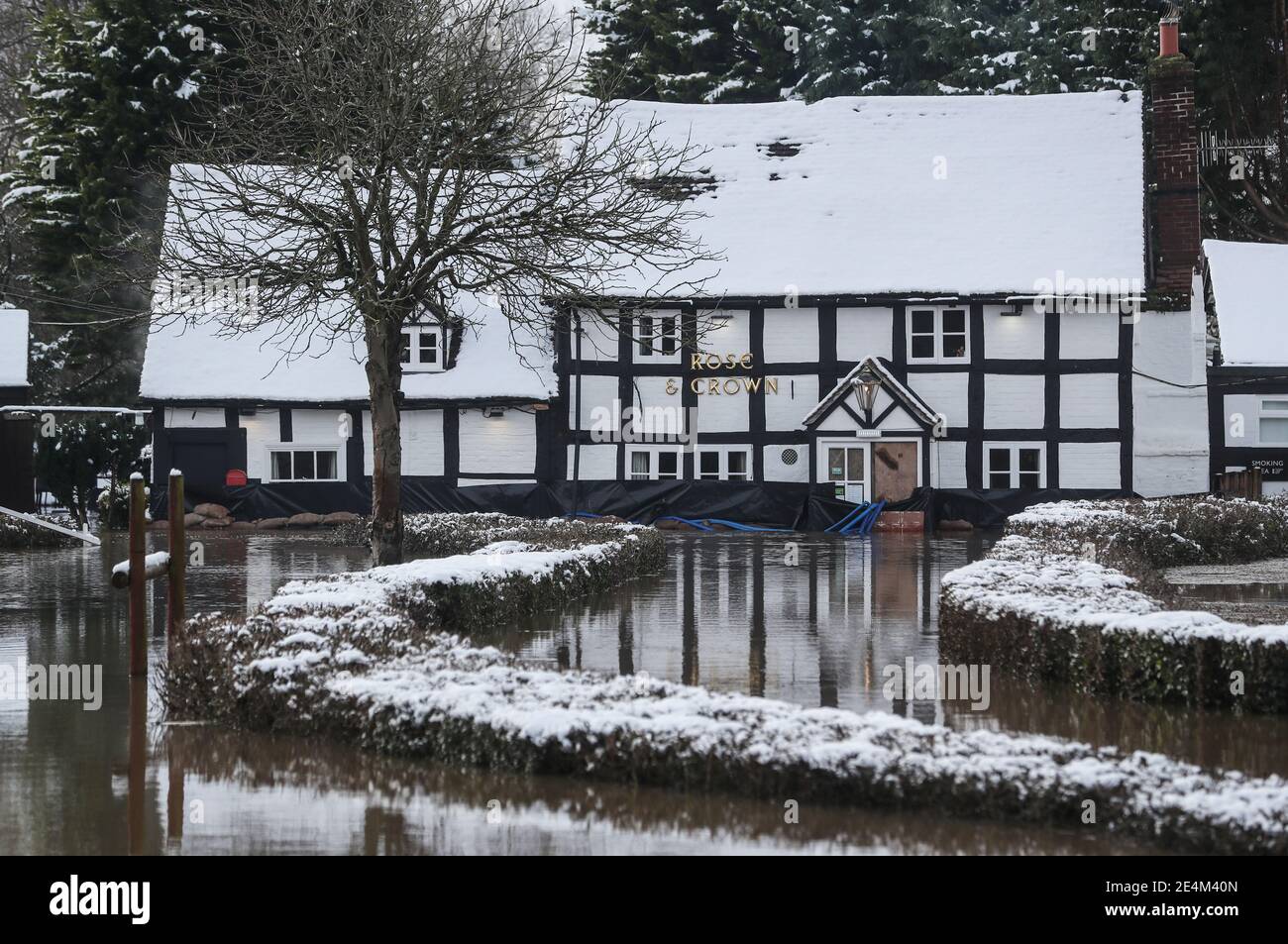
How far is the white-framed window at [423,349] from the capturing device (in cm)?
3534

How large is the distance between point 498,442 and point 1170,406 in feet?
52.2

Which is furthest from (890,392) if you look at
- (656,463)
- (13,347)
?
(13,347)

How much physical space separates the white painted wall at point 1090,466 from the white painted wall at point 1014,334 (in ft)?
7.81

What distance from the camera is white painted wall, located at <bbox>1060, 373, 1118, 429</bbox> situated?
113 feet

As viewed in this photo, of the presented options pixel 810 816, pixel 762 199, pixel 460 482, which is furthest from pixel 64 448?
pixel 810 816

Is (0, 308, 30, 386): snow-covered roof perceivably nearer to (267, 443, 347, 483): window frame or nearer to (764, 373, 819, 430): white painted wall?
(267, 443, 347, 483): window frame

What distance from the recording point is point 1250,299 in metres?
35.6

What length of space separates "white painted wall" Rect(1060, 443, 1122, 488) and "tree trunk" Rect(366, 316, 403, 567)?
775 inches

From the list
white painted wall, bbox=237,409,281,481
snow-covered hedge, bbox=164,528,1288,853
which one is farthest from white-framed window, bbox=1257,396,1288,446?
snow-covered hedge, bbox=164,528,1288,853

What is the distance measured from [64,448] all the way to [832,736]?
31760mm

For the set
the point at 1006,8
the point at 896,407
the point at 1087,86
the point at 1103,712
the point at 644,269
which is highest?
the point at 1006,8

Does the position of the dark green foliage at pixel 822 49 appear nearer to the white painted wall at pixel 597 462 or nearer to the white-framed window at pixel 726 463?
the white-framed window at pixel 726 463

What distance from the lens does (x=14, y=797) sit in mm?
8633
